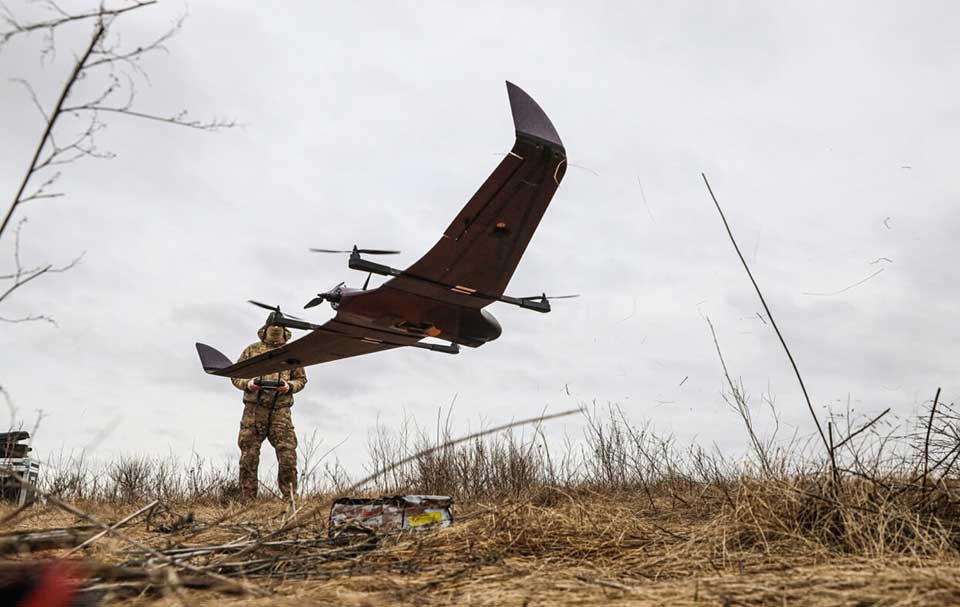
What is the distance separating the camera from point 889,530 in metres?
3.09

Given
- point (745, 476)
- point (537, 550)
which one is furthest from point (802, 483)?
point (537, 550)

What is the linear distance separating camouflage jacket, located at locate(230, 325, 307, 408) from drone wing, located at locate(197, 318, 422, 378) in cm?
19

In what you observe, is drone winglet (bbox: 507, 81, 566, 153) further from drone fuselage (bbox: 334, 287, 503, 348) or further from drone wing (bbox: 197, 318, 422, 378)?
drone wing (bbox: 197, 318, 422, 378)

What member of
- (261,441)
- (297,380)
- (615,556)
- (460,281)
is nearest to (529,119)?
(460,281)

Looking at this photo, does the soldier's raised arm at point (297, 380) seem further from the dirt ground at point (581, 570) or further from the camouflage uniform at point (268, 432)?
the dirt ground at point (581, 570)

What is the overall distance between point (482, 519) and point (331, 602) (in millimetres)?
1324

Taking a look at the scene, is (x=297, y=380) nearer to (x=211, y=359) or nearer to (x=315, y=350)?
(x=315, y=350)

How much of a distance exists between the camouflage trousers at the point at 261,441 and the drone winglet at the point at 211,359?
796 mm

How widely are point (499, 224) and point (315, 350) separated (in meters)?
3.92

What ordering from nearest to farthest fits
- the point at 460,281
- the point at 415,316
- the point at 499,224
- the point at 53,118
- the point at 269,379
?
the point at 53,118, the point at 499,224, the point at 460,281, the point at 415,316, the point at 269,379

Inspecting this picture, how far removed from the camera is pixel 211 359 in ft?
36.5

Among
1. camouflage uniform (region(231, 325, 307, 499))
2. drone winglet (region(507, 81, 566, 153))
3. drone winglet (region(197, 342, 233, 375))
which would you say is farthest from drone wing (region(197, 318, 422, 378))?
drone winglet (region(507, 81, 566, 153))

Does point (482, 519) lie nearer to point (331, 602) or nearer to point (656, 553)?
point (656, 553)

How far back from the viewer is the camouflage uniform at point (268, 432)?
10.5 m
